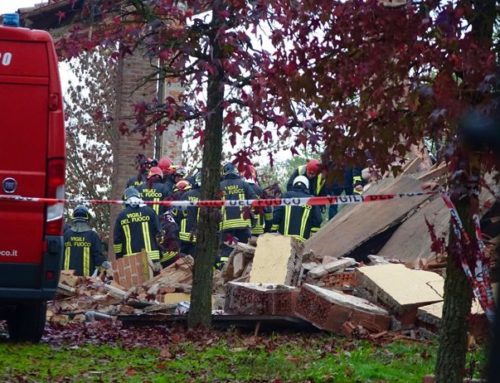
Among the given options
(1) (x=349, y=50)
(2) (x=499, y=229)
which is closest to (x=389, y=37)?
(1) (x=349, y=50)

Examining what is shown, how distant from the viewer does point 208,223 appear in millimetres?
11148

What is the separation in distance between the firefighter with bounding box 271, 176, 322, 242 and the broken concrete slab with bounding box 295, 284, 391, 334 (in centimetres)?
712

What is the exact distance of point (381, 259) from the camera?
14.0m

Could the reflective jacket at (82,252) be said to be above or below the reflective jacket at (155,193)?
below

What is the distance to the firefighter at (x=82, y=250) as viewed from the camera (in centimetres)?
1862

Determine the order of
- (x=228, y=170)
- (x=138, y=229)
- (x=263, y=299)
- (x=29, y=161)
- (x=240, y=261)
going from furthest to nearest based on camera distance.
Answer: (x=138, y=229), (x=228, y=170), (x=240, y=261), (x=263, y=299), (x=29, y=161)

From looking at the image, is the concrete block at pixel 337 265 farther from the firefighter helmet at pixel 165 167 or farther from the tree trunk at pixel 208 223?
the firefighter helmet at pixel 165 167

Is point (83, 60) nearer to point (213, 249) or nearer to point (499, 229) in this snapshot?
point (213, 249)

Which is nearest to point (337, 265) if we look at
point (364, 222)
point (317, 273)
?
point (317, 273)

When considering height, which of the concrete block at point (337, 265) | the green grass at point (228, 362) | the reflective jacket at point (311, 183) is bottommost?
the green grass at point (228, 362)

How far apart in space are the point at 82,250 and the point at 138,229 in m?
1.15

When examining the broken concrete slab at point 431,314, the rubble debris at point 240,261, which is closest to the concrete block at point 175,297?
the rubble debris at point 240,261

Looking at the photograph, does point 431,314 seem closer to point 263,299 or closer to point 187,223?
point 263,299

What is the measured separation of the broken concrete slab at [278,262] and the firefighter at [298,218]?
494cm
